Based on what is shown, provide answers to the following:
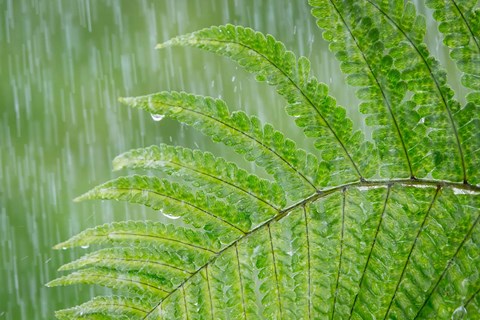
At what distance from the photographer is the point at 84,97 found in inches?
263

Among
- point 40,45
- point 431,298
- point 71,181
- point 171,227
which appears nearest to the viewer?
point 431,298

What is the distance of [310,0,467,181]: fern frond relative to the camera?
898mm

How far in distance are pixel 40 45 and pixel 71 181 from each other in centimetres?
236

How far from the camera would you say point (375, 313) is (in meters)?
0.88

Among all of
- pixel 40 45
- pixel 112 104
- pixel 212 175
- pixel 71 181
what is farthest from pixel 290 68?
pixel 40 45

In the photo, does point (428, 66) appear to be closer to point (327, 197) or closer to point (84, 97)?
point (327, 197)

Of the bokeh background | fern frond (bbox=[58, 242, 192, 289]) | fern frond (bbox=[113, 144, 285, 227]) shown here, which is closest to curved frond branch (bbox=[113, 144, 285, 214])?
fern frond (bbox=[113, 144, 285, 227])

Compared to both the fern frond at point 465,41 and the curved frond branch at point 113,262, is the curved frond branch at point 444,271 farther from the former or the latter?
the curved frond branch at point 113,262

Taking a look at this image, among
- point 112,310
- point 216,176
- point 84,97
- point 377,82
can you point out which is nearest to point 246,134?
point 216,176

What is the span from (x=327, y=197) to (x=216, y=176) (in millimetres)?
161

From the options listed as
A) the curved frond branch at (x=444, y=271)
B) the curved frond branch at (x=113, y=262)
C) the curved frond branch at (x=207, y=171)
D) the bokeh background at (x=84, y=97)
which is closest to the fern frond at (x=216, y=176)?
the curved frond branch at (x=207, y=171)

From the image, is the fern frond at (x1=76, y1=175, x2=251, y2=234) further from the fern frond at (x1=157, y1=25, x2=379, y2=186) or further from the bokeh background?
the bokeh background

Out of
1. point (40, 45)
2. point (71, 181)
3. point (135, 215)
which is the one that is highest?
point (40, 45)

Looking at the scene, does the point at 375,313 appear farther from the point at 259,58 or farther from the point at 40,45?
the point at 40,45
